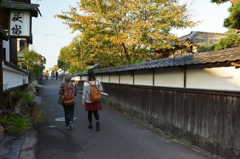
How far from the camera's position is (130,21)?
1336cm

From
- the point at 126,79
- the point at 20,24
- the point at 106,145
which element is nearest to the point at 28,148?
the point at 106,145

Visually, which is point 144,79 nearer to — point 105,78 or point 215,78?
point 215,78

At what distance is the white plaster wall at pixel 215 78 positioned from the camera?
446cm

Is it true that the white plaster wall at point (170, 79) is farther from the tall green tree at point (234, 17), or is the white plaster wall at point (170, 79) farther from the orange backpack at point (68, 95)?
the orange backpack at point (68, 95)

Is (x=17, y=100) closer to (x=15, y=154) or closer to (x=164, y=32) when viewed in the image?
(x=15, y=154)

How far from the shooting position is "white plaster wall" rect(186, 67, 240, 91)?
4.46 meters

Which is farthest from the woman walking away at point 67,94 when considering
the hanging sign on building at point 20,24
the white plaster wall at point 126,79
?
the white plaster wall at point 126,79

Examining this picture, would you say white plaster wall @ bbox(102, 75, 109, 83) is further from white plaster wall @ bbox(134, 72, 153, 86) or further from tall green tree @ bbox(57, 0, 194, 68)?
white plaster wall @ bbox(134, 72, 153, 86)

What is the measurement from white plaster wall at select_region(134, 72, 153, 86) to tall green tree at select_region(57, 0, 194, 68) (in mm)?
3636

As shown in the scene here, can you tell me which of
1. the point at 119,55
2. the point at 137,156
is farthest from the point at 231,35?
the point at 119,55

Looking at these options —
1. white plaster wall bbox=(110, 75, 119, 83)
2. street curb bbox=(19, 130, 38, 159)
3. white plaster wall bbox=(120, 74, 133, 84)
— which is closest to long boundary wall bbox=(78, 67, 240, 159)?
white plaster wall bbox=(120, 74, 133, 84)

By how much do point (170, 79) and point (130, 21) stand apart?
767 centimetres

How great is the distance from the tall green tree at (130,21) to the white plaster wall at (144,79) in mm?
3636

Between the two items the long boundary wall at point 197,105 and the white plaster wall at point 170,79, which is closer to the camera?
the long boundary wall at point 197,105
